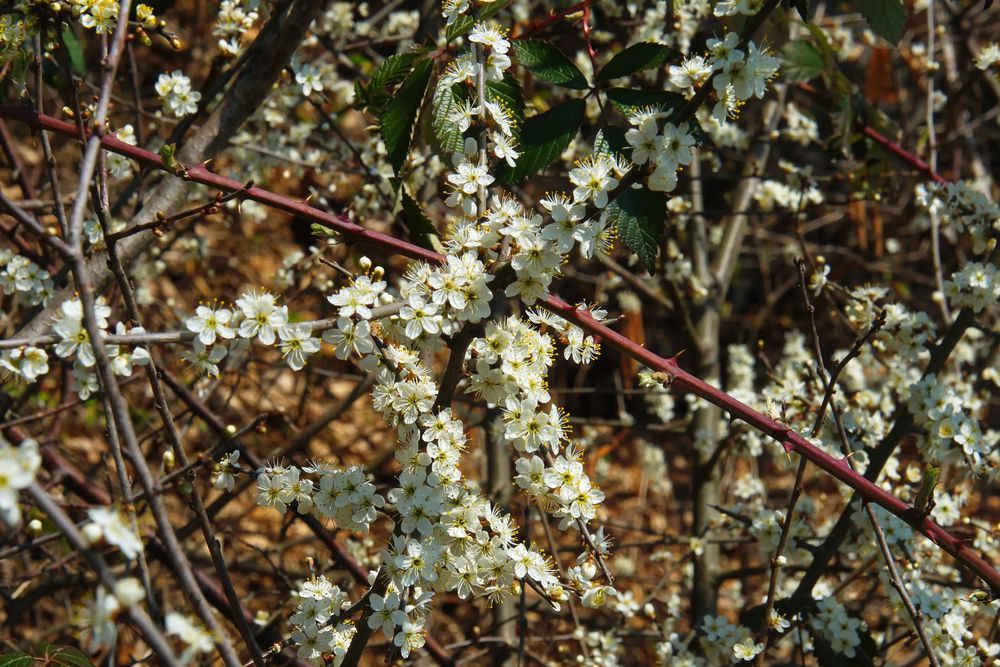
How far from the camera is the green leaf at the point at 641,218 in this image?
1583 millimetres

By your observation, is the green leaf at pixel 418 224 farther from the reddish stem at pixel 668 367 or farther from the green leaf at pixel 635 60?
the green leaf at pixel 635 60

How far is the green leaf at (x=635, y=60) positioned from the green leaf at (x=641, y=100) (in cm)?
4

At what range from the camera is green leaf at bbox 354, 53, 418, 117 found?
198 centimetres

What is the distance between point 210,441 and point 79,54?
223 cm

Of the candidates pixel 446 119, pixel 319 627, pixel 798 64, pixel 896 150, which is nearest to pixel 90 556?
pixel 319 627

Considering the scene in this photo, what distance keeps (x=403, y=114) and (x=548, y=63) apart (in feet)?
1.08

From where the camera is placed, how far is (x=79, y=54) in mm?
2598

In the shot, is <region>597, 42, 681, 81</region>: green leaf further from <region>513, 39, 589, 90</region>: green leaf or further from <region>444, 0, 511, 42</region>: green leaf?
<region>444, 0, 511, 42</region>: green leaf

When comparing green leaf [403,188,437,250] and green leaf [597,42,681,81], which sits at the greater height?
green leaf [597,42,681,81]

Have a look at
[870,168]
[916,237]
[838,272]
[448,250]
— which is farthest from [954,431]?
[916,237]

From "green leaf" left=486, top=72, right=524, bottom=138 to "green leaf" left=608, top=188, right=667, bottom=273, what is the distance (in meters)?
0.33

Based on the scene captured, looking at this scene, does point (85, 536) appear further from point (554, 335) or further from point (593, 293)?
point (593, 293)

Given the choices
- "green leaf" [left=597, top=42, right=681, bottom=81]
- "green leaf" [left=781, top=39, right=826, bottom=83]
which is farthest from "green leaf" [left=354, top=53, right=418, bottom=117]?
"green leaf" [left=781, top=39, right=826, bottom=83]

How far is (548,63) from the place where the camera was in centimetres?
186
